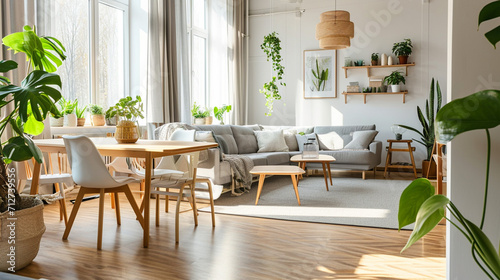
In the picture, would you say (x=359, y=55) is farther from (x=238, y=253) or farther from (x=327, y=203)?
(x=238, y=253)

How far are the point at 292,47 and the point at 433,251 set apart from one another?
6037 millimetres

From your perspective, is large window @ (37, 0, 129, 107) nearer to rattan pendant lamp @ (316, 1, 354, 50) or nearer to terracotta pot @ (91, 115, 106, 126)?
terracotta pot @ (91, 115, 106, 126)

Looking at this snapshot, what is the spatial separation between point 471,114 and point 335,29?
185 inches

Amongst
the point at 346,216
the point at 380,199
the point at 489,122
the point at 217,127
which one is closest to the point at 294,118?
the point at 217,127

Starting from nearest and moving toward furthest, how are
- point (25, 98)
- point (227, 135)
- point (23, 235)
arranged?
point (25, 98)
point (23, 235)
point (227, 135)

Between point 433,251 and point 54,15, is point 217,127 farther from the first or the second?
point 433,251

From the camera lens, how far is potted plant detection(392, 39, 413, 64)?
24.1ft

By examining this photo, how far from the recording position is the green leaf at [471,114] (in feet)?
4.02

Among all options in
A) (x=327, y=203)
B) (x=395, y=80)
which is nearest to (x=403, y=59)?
(x=395, y=80)

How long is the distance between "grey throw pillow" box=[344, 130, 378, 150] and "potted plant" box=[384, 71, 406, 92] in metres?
1.00

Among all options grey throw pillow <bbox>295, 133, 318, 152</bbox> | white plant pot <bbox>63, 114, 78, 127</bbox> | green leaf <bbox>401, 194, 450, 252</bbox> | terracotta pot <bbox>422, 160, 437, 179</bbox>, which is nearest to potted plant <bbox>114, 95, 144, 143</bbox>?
white plant pot <bbox>63, 114, 78, 127</bbox>

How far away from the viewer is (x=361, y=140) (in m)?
6.96

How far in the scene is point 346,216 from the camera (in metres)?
3.98

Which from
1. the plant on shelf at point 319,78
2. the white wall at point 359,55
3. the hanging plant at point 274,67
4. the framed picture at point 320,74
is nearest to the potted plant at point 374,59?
the white wall at point 359,55
